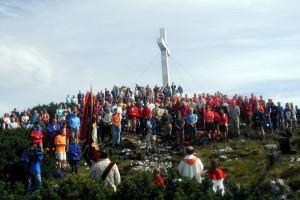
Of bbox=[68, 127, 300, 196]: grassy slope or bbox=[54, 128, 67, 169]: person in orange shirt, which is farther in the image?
bbox=[54, 128, 67, 169]: person in orange shirt

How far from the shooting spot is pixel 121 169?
17250 millimetres

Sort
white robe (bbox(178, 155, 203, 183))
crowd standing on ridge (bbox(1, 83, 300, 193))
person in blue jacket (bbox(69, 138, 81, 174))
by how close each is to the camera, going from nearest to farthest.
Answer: white robe (bbox(178, 155, 203, 183)), person in blue jacket (bbox(69, 138, 81, 174)), crowd standing on ridge (bbox(1, 83, 300, 193))

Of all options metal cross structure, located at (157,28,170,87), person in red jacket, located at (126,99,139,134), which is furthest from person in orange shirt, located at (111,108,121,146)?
metal cross structure, located at (157,28,170,87)

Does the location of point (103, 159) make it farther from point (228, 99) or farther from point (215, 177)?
point (228, 99)

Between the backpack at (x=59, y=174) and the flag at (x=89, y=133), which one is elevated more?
the flag at (x=89, y=133)

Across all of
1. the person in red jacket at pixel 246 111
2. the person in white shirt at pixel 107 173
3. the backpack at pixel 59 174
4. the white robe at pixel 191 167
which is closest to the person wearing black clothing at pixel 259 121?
the person in red jacket at pixel 246 111

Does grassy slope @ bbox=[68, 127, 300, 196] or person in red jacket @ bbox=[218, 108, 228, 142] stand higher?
person in red jacket @ bbox=[218, 108, 228, 142]

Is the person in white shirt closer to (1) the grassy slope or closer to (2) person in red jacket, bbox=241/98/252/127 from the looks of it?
(1) the grassy slope

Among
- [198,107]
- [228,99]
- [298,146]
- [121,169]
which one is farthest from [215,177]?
[228,99]

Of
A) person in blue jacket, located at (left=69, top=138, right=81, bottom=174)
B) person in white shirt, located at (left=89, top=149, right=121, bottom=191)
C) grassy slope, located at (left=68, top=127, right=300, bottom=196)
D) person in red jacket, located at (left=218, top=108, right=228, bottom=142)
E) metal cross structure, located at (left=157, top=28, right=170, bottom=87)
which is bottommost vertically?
grassy slope, located at (left=68, top=127, right=300, bottom=196)

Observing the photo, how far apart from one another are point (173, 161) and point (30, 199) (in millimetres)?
11098

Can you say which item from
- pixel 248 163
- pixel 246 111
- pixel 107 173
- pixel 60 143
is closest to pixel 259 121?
pixel 246 111

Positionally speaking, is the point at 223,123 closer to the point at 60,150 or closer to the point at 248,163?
the point at 248,163

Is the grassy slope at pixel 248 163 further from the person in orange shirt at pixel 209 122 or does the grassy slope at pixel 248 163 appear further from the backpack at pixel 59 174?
the backpack at pixel 59 174
